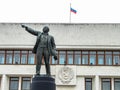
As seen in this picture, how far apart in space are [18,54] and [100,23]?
31.8ft

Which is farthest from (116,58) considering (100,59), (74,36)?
(74,36)

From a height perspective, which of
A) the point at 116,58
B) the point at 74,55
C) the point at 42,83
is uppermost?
the point at 74,55

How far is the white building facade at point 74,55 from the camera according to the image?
47.5 metres

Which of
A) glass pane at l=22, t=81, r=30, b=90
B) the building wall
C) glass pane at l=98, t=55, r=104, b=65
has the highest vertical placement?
the building wall

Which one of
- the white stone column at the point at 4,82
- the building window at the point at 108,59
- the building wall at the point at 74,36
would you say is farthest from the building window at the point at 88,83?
the white stone column at the point at 4,82

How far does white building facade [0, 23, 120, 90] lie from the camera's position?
156 feet

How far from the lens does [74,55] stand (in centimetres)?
4812

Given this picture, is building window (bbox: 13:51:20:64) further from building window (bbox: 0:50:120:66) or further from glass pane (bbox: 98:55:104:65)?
glass pane (bbox: 98:55:104:65)

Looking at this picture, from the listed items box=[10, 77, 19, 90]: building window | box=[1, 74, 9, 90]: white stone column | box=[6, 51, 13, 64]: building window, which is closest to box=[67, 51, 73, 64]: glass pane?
box=[10, 77, 19, 90]: building window

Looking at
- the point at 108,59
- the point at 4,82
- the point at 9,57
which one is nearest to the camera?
the point at 4,82

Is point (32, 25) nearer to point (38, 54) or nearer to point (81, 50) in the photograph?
point (81, 50)

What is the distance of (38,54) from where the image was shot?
71.2 feet

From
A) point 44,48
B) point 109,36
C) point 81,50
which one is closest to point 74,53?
point 81,50

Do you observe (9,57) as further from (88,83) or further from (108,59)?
(108,59)
